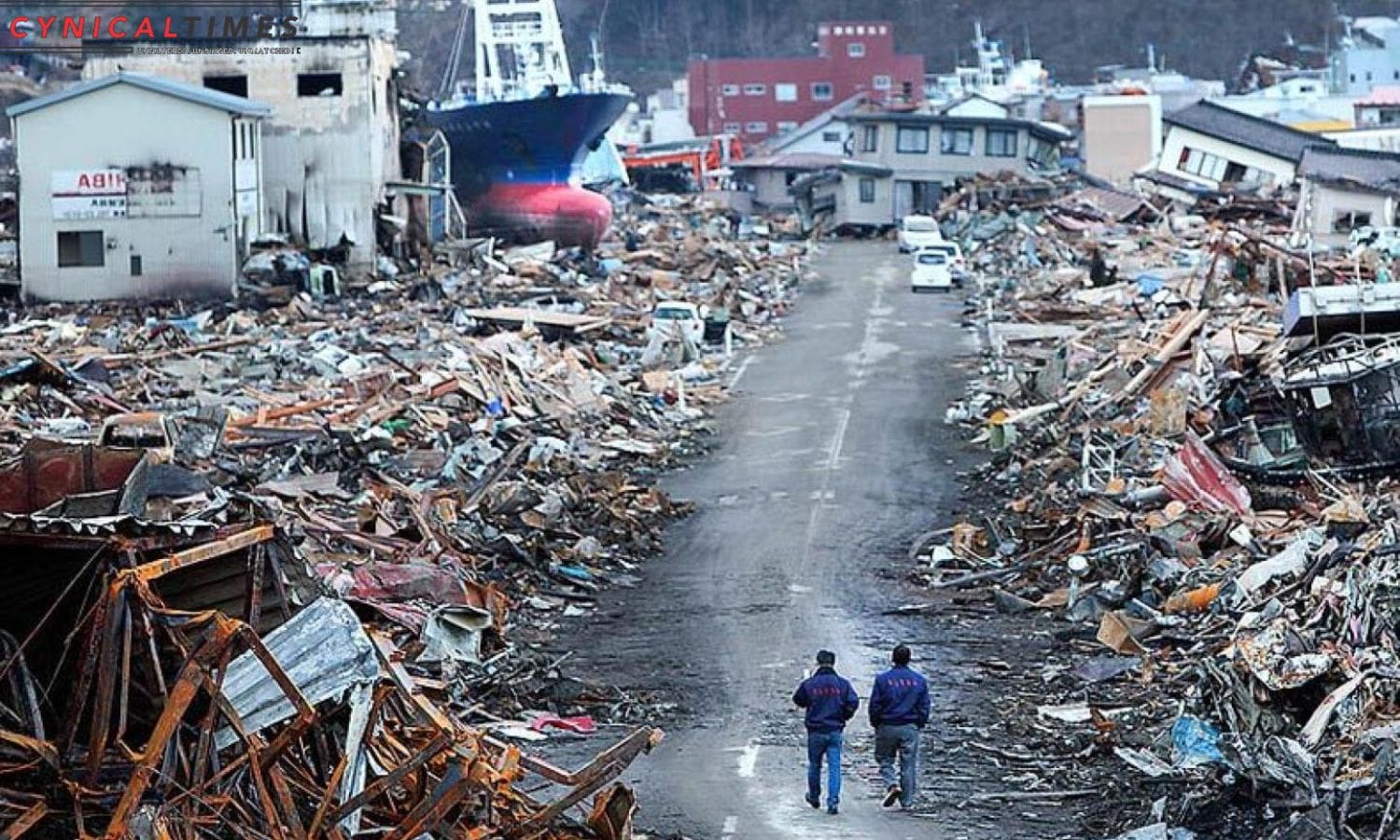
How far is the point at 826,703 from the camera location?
13.0 meters

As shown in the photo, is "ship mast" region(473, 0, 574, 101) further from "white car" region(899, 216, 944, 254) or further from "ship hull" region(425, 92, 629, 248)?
"white car" region(899, 216, 944, 254)

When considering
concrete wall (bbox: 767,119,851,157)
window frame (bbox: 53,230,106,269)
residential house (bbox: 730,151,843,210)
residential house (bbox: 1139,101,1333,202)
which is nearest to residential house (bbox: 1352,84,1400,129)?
residential house (bbox: 1139,101,1333,202)

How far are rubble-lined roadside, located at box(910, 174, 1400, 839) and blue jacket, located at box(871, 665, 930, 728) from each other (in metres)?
1.05

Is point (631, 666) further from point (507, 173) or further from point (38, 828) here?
point (507, 173)

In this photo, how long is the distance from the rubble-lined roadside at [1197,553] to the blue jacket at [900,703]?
3.45 ft

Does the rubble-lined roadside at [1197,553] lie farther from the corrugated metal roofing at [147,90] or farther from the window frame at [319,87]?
the window frame at [319,87]

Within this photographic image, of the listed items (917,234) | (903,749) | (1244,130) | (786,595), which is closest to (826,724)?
(903,749)

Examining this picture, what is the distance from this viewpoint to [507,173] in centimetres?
5944

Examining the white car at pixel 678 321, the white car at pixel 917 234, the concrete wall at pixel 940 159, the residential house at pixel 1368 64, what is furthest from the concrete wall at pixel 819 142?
the white car at pixel 678 321

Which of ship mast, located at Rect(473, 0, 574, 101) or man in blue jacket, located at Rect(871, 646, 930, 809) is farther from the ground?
ship mast, located at Rect(473, 0, 574, 101)

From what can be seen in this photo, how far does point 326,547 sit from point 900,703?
668 centimetres

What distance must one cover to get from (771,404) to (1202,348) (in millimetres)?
7213

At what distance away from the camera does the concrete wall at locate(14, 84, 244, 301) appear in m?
41.8

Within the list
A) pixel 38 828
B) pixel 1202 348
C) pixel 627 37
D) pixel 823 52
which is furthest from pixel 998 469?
pixel 627 37
